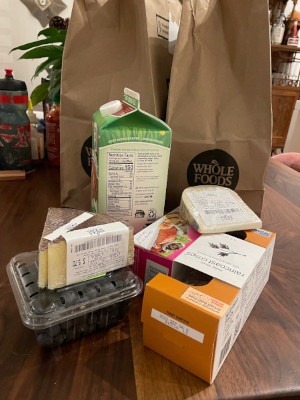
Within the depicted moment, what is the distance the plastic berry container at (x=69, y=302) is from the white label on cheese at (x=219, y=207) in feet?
0.53

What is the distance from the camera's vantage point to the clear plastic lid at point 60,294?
36cm

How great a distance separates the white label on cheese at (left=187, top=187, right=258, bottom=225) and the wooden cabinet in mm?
2785

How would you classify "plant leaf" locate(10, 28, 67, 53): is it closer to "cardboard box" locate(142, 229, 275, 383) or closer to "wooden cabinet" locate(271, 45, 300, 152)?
"cardboard box" locate(142, 229, 275, 383)

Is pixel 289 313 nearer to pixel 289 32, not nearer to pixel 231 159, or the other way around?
pixel 231 159

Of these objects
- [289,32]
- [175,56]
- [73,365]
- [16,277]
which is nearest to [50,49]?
[175,56]

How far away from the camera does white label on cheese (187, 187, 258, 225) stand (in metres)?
0.51

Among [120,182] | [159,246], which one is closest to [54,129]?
[120,182]

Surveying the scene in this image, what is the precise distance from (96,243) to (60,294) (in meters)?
0.07

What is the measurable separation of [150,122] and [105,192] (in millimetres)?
126

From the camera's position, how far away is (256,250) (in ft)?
1.48

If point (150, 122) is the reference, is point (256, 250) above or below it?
below

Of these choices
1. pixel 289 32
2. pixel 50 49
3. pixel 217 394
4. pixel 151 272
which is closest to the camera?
pixel 217 394

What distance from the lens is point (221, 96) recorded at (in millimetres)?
620

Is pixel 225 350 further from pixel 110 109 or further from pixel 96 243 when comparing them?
pixel 110 109
